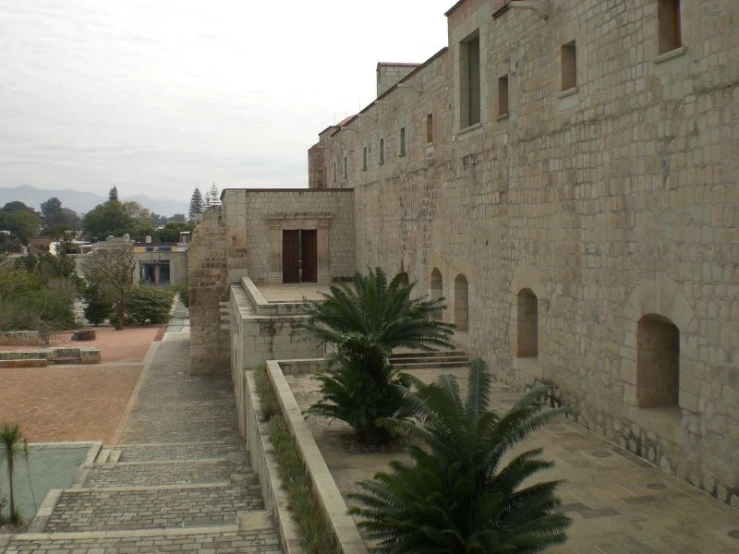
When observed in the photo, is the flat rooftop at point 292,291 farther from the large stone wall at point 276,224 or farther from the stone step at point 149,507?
the stone step at point 149,507

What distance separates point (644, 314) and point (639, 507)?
2.07m

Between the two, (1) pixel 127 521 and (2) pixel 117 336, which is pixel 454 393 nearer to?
(1) pixel 127 521

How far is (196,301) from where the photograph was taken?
2411cm

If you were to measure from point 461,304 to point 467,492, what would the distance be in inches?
382

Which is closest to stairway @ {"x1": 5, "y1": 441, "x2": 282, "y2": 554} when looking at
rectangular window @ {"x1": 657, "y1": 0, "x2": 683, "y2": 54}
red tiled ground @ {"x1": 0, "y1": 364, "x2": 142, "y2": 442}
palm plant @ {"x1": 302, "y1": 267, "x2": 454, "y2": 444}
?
palm plant @ {"x1": 302, "y1": 267, "x2": 454, "y2": 444}

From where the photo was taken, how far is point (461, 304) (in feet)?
49.1

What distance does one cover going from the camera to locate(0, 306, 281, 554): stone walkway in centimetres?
833

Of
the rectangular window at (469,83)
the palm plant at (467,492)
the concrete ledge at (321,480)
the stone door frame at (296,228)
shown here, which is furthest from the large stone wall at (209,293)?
the palm plant at (467,492)

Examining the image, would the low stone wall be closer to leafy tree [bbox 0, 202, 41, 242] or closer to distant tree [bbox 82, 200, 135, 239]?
distant tree [bbox 82, 200, 135, 239]

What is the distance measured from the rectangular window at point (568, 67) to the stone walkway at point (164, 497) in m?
6.50

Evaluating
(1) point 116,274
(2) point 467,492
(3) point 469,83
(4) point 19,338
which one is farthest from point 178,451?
(1) point 116,274

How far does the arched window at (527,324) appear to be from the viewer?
1173 centimetres

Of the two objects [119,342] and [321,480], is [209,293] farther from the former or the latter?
[321,480]

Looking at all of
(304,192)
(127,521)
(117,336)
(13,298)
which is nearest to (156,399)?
(304,192)
